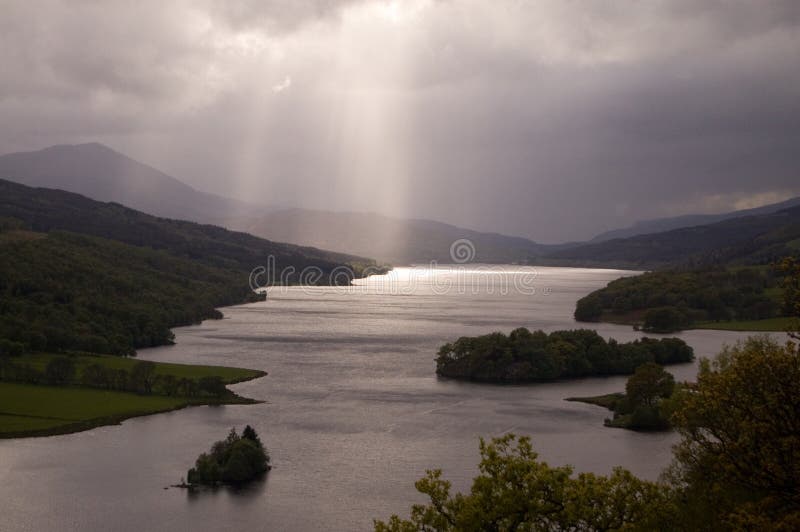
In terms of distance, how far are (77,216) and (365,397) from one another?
124 meters

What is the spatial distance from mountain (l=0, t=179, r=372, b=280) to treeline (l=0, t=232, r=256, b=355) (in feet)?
89.1

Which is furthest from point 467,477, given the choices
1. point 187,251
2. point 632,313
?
point 187,251

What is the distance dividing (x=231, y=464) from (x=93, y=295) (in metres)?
54.9

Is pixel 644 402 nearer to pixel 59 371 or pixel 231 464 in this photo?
pixel 231 464

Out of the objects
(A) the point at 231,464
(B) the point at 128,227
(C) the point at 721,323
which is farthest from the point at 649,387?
(B) the point at 128,227

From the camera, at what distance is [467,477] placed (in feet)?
107

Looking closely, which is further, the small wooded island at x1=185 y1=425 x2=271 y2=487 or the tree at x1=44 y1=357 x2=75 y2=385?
the tree at x1=44 y1=357 x2=75 y2=385

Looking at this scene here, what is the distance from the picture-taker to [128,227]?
158875 mm

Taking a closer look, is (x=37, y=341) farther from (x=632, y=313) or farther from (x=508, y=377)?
(x=632, y=313)

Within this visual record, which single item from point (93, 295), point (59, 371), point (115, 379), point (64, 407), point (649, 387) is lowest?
point (64, 407)

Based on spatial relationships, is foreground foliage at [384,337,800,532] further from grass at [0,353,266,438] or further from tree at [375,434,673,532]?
grass at [0,353,266,438]

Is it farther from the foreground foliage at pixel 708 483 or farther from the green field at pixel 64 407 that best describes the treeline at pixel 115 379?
the foreground foliage at pixel 708 483

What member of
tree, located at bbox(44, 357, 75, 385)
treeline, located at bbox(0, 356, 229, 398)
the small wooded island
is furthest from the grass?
the small wooded island

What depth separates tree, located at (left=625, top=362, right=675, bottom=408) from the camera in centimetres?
4459
